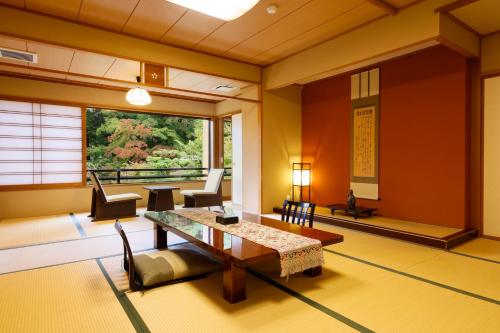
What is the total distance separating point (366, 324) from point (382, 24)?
3.45 m

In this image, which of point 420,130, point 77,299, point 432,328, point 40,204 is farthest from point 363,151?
point 40,204

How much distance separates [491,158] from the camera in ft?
13.1

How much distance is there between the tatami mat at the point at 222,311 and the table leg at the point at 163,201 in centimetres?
338

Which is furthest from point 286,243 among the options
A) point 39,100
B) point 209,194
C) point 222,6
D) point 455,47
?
point 39,100

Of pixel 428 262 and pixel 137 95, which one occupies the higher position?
pixel 137 95

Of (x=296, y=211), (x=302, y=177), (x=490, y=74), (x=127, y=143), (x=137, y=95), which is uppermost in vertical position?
(x=490, y=74)

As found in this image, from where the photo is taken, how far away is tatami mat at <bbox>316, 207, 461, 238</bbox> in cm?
380

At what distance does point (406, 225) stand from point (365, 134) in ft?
5.43

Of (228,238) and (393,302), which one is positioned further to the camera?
(228,238)

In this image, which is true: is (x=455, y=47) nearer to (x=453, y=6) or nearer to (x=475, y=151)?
(x=453, y=6)

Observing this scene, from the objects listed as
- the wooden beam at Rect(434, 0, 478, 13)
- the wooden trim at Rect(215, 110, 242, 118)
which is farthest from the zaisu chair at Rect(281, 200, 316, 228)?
the wooden trim at Rect(215, 110, 242, 118)

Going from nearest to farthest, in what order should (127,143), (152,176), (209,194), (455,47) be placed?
(455,47)
(209,194)
(152,176)
(127,143)

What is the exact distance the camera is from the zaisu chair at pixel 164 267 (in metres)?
2.37

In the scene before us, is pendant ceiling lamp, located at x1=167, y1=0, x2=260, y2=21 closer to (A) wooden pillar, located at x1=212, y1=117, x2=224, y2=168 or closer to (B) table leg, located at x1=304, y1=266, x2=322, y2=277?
A: (B) table leg, located at x1=304, y1=266, x2=322, y2=277
